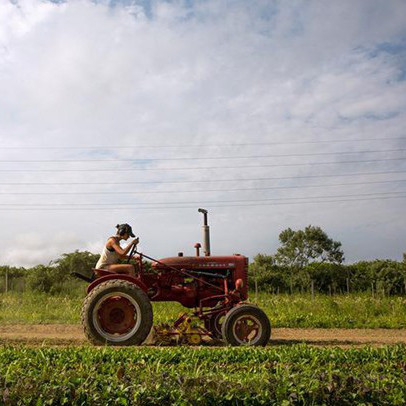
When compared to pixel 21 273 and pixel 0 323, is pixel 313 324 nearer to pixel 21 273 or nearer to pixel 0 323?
pixel 0 323

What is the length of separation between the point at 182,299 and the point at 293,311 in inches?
216

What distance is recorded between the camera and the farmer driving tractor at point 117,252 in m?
8.95

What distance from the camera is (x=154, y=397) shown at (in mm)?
4359

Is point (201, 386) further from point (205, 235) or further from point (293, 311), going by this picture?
point (293, 311)

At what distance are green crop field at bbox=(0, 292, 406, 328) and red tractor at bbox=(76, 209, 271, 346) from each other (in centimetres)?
296

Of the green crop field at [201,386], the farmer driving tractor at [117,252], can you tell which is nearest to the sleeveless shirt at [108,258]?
the farmer driving tractor at [117,252]

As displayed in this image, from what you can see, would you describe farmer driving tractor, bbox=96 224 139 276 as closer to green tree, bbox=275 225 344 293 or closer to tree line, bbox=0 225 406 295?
tree line, bbox=0 225 406 295

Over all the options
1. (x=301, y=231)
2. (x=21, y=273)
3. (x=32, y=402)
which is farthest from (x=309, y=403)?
(x=301, y=231)

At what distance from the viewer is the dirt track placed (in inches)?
380

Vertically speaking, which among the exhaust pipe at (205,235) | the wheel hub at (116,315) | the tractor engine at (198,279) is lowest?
the wheel hub at (116,315)

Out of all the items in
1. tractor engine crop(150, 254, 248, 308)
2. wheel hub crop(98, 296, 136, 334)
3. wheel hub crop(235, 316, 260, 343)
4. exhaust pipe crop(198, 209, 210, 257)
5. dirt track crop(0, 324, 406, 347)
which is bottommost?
dirt track crop(0, 324, 406, 347)

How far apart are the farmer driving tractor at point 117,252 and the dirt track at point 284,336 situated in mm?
1389

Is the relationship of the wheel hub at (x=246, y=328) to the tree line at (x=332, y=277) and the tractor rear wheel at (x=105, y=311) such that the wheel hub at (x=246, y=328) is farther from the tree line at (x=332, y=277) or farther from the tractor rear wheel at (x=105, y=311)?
the tree line at (x=332, y=277)

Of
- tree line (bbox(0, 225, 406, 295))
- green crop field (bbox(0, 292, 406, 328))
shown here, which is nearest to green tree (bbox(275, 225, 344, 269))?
tree line (bbox(0, 225, 406, 295))
